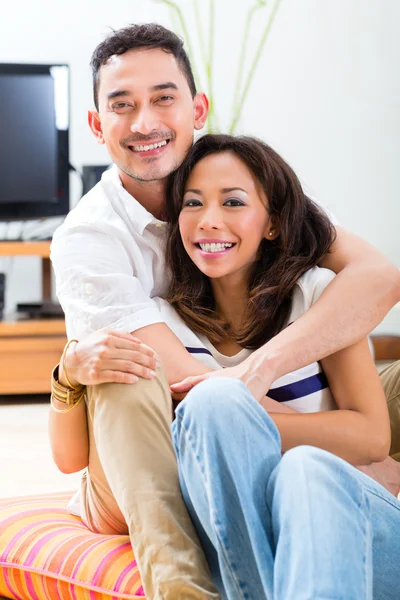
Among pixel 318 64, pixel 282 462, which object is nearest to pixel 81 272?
pixel 282 462

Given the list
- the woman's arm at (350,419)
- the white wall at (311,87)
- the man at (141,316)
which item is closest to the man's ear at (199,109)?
the man at (141,316)

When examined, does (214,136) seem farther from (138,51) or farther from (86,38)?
(86,38)

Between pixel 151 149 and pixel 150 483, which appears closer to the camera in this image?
pixel 150 483

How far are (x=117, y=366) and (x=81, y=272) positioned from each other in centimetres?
33

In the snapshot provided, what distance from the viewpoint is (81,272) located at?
1.59 metres

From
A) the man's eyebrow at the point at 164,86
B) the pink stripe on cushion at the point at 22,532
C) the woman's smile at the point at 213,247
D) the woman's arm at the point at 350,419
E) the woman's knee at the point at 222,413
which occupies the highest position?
the man's eyebrow at the point at 164,86

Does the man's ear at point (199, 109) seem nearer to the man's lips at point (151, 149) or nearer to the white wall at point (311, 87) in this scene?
the man's lips at point (151, 149)

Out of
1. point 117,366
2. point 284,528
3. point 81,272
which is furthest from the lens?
point 81,272

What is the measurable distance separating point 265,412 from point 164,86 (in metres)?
0.81

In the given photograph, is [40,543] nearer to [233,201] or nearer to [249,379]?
[249,379]

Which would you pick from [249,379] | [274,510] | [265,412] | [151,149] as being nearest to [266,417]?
[265,412]

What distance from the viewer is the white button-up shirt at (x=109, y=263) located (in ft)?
5.16

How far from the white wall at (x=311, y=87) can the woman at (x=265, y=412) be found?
265 centimetres

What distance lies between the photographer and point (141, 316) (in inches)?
60.7
